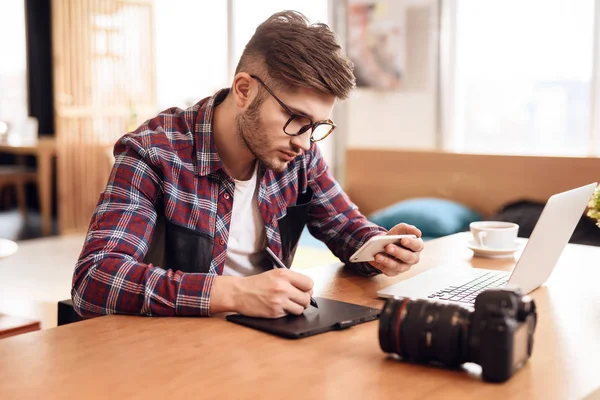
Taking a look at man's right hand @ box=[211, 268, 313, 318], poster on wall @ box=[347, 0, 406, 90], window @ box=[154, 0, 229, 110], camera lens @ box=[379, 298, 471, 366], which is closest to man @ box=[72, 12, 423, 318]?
man's right hand @ box=[211, 268, 313, 318]

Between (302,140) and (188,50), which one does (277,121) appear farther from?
(188,50)

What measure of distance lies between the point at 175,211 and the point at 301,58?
42 centimetres

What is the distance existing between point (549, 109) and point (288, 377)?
4.37m

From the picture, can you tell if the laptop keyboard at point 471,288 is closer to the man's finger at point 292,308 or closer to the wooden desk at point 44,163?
the man's finger at point 292,308

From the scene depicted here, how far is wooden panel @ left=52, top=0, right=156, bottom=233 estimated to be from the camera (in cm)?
645

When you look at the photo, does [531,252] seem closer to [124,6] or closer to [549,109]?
[549,109]

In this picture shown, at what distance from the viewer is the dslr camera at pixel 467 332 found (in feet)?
3.30

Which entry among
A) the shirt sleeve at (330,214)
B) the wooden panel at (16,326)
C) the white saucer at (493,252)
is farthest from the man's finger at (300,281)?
the wooden panel at (16,326)

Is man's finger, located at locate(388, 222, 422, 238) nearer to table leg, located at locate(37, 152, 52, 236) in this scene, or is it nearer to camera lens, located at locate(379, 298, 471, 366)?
camera lens, located at locate(379, 298, 471, 366)

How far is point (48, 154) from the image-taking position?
654cm

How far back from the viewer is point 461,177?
3998mm

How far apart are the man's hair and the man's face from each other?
0.03 metres

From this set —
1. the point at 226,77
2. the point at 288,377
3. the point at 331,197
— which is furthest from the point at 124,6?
the point at 288,377

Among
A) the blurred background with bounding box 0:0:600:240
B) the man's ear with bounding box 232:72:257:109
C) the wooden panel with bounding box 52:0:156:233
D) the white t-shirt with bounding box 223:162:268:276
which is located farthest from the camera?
the wooden panel with bounding box 52:0:156:233
